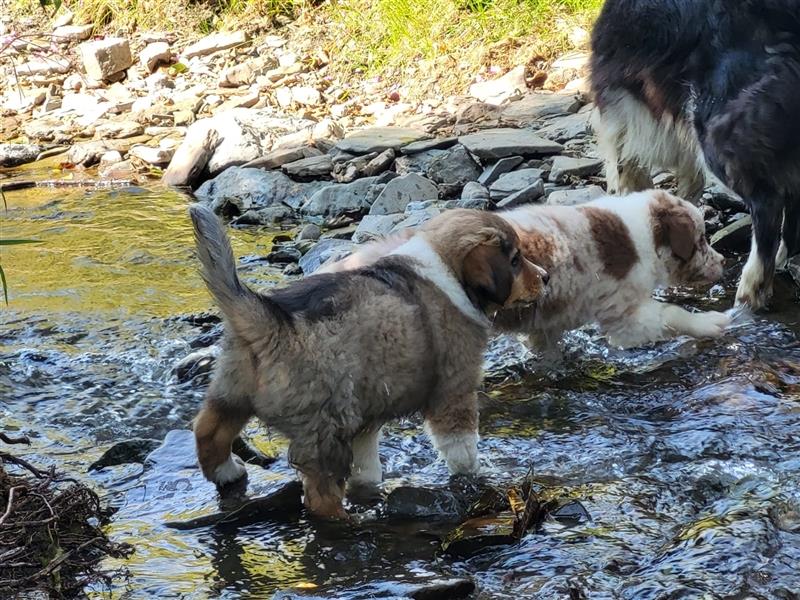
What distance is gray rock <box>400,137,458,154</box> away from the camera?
858 cm

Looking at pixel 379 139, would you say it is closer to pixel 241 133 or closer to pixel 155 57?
pixel 241 133

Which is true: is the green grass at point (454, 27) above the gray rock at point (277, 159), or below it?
above

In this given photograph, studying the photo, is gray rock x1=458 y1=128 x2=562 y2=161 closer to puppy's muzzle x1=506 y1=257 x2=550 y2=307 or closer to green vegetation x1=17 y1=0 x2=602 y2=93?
green vegetation x1=17 y1=0 x2=602 y2=93

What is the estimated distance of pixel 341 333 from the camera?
360 cm

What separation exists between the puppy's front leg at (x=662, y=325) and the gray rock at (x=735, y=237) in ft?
4.04

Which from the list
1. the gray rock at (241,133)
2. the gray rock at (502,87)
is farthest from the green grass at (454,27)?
the gray rock at (241,133)

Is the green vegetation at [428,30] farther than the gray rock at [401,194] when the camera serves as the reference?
Yes

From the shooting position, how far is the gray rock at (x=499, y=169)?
786 cm

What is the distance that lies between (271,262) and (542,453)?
341cm

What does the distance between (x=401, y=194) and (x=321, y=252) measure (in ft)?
3.48

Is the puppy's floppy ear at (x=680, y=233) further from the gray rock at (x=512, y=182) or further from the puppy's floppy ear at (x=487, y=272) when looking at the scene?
the gray rock at (x=512, y=182)

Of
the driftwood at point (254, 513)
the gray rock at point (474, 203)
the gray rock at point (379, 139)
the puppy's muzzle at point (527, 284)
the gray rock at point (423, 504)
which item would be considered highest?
the puppy's muzzle at point (527, 284)

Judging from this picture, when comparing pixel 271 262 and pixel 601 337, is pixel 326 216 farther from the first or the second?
pixel 601 337

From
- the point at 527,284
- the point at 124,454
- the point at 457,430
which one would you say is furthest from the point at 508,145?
the point at 124,454
